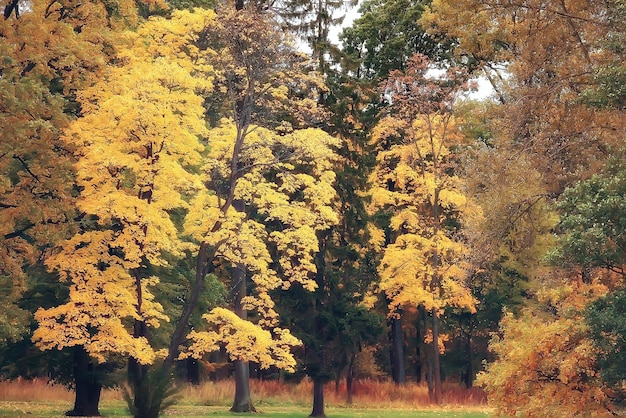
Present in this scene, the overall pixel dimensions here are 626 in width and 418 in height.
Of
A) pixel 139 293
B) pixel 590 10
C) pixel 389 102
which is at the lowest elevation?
pixel 139 293

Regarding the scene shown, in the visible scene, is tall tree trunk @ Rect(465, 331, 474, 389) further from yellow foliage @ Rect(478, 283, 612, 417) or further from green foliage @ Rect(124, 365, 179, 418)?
green foliage @ Rect(124, 365, 179, 418)

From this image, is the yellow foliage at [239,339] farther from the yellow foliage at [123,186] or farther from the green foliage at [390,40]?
the green foliage at [390,40]

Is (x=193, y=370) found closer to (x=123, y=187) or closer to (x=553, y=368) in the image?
(x=123, y=187)

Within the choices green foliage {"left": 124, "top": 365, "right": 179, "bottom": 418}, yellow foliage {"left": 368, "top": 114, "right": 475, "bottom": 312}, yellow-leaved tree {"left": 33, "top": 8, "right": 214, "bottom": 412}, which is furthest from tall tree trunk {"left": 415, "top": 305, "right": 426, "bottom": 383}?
green foliage {"left": 124, "top": 365, "right": 179, "bottom": 418}

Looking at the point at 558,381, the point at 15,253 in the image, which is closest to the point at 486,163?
the point at 558,381

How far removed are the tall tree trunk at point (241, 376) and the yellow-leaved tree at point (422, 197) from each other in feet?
25.1

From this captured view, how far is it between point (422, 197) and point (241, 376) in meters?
13.0

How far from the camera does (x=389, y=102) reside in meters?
45.2

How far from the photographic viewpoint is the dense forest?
18922 mm

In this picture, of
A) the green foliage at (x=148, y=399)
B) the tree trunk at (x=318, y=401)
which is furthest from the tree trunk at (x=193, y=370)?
the green foliage at (x=148, y=399)

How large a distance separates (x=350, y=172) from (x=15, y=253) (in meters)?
13.8

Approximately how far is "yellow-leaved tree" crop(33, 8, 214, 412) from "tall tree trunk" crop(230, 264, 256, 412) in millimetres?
7918

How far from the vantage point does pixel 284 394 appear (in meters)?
38.8

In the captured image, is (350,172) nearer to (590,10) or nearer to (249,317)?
(590,10)
